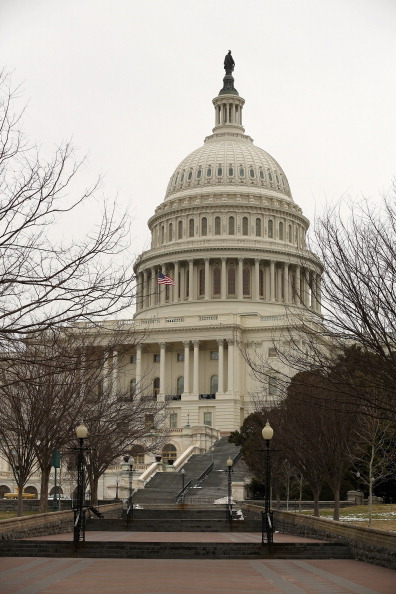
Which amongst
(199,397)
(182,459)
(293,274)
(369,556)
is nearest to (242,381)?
(199,397)

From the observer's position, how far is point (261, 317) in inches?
4316

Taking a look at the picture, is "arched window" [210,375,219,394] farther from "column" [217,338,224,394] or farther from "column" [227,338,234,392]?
"column" [227,338,234,392]

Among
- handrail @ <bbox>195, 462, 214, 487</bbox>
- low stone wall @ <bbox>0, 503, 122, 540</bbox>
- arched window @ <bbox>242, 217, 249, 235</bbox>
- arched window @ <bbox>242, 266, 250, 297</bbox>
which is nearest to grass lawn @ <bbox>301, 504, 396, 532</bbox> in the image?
handrail @ <bbox>195, 462, 214, 487</bbox>

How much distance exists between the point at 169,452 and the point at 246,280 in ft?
126

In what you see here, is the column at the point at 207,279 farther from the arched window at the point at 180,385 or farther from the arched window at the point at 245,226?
the arched window at the point at 180,385

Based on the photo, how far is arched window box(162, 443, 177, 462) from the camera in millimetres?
85812

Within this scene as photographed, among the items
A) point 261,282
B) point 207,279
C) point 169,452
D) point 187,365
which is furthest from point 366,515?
point 261,282

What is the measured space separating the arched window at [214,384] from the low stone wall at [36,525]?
231 feet

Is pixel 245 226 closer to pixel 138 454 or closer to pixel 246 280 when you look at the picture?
pixel 246 280

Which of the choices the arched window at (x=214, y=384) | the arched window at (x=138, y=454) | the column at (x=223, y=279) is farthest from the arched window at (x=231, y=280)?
the arched window at (x=138, y=454)

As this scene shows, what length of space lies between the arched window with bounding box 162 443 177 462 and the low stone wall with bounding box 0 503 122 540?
46.9 m

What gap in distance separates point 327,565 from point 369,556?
3.99 feet

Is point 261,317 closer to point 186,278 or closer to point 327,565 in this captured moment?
point 186,278

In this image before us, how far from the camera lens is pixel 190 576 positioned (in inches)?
819
